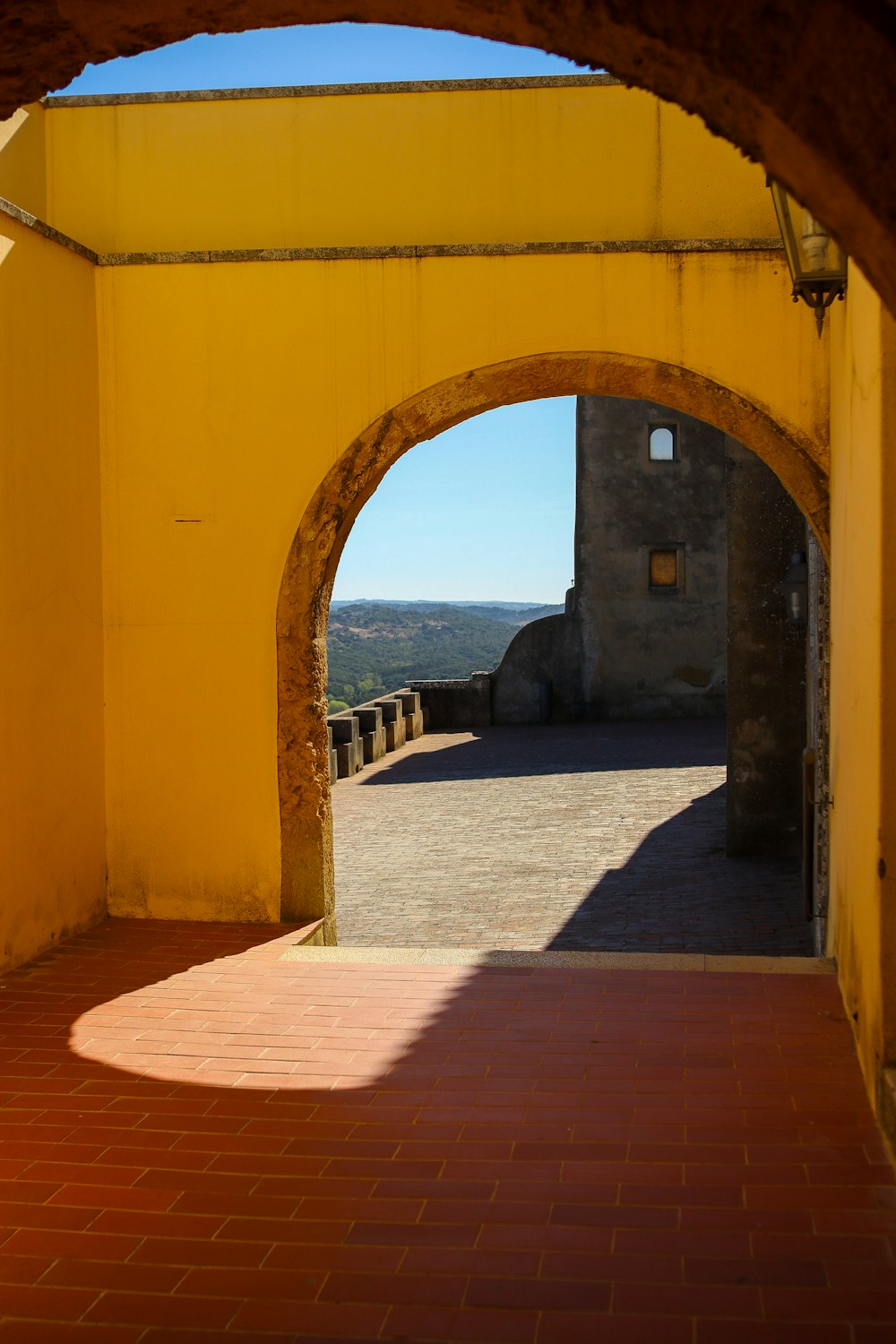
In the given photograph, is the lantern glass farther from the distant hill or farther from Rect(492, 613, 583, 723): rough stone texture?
the distant hill

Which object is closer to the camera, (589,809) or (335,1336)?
(335,1336)

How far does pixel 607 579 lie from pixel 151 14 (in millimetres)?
20477

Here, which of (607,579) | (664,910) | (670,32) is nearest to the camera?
(670,32)

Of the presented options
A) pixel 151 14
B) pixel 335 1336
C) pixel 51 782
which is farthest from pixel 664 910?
pixel 151 14

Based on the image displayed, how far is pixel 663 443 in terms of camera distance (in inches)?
882

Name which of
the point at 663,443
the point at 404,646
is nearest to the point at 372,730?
the point at 663,443

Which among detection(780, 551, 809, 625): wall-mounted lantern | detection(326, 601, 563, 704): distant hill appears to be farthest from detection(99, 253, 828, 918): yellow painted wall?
detection(326, 601, 563, 704): distant hill

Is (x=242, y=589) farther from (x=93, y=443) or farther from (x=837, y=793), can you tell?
(x=837, y=793)

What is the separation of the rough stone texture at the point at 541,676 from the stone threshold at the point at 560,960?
15.8 metres

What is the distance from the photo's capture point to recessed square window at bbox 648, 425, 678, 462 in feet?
73.3

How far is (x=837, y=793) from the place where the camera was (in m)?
5.20

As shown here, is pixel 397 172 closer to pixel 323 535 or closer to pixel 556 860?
pixel 323 535

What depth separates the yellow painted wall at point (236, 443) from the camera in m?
6.17

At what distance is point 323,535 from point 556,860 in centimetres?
470
